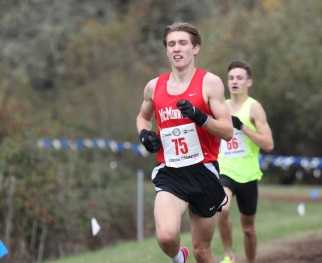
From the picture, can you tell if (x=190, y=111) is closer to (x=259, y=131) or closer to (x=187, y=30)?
(x=187, y=30)

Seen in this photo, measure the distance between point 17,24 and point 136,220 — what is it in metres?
17.2

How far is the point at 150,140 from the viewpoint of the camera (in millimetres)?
6832

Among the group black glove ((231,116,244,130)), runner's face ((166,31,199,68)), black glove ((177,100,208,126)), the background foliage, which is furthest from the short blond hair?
the background foliage

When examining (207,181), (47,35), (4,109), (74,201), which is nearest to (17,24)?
(47,35)

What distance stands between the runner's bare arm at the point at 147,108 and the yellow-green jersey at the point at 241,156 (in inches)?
77.0

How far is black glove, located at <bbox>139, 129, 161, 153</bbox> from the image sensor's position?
22.4 ft

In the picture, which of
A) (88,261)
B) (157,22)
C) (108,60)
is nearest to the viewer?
(88,261)

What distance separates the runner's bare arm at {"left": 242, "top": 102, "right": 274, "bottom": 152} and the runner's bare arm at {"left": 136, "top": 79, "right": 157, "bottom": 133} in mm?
1795

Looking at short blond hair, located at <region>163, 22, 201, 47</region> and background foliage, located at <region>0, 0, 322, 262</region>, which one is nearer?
short blond hair, located at <region>163, 22, 201, 47</region>

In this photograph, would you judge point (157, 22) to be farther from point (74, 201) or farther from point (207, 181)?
point (207, 181)

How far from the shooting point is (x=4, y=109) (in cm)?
1645

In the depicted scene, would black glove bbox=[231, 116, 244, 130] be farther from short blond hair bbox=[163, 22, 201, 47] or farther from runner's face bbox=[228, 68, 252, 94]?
short blond hair bbox=[163, 22, 201, 47]

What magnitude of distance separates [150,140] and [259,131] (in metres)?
2.44

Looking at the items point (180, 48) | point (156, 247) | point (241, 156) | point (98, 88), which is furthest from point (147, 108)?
point (98, 88)
